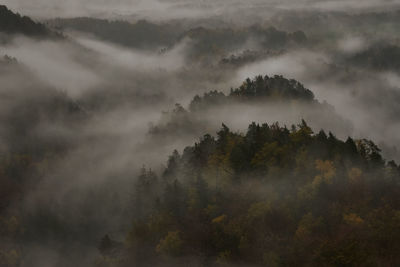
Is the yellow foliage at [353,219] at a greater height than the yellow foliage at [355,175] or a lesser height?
lesser

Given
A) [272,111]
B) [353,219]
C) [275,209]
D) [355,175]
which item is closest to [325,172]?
[355,175]

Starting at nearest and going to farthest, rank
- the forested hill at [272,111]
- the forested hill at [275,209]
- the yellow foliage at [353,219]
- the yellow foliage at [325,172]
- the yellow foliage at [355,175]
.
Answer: the forested hill at [275,209], the yellow foliage at [353,219], the yellow foliage at [355,175], the yellow foliage at [325,172], the forested hill at [272,111]

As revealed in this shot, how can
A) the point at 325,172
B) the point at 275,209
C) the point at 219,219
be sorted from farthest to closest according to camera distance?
the point at 219,219, the point at 325,172, the point at 275,209

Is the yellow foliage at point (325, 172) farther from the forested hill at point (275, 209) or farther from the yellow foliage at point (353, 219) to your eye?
the yellow foliage at point (353, 219)

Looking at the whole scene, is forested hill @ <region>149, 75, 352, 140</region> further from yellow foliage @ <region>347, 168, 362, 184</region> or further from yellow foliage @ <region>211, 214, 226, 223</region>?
yellow foliage @ <region>211, 214, 226, 223</region>

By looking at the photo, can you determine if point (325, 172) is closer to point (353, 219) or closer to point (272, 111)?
point (353, 219)

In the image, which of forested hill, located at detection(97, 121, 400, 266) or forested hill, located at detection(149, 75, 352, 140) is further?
forested hill, located at detection(149, 75, 352, 140)

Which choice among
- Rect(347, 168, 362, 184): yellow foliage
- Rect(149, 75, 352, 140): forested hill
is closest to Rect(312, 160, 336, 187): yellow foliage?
Rect(347, 168, 362, 184): yellow foliage

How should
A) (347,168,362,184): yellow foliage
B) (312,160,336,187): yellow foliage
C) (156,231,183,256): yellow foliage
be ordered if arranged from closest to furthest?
(347,168,362,184): yellow foliage
(312,160,336,187): yellow foliage
(156,231,183,256): yellow foliage

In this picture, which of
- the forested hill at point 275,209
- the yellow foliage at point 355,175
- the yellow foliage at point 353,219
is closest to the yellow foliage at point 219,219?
the forested hill at point 275,209

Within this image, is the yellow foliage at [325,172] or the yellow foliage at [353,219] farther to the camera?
the yellow foliage at [325,172]
